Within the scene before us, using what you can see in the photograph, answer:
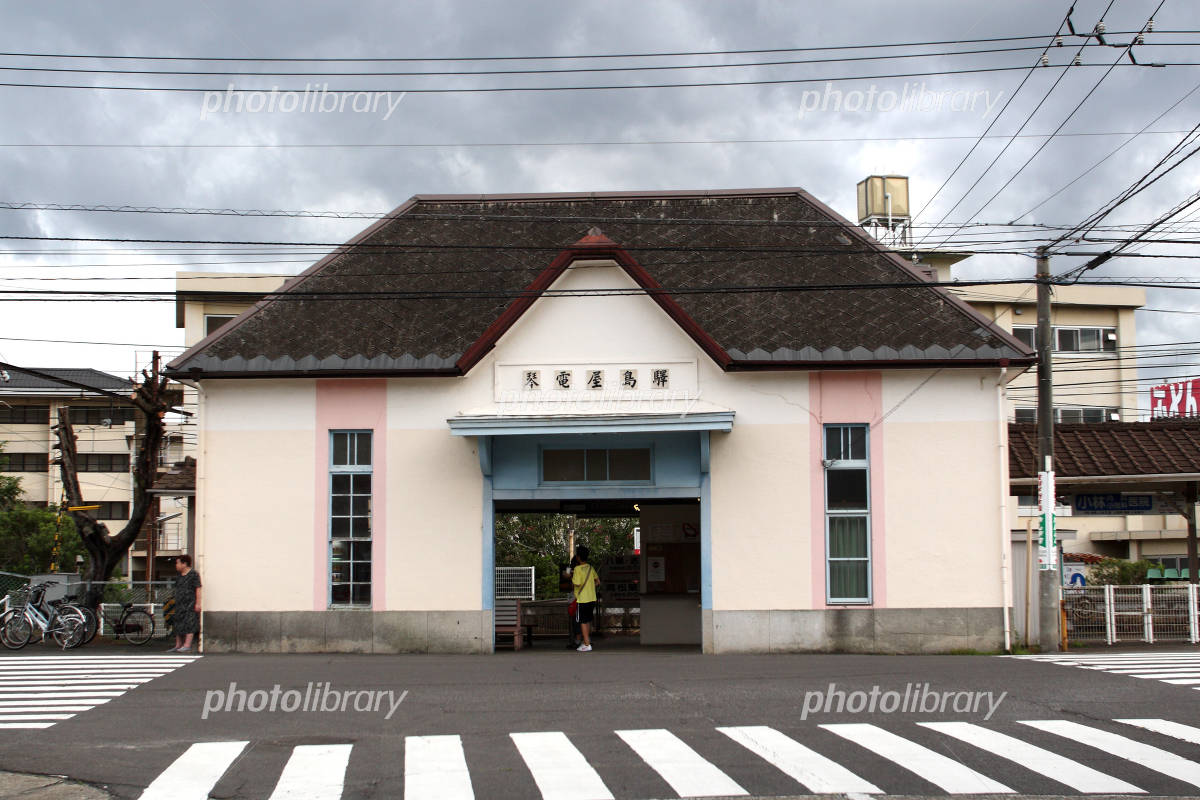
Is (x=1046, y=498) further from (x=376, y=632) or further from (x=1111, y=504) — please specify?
(x=376, y=632)

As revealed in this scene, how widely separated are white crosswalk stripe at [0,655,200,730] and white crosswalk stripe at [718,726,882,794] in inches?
262

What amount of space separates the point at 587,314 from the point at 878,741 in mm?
9673

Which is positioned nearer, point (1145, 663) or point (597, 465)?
point (1145, 663)

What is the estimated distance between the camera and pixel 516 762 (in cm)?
880

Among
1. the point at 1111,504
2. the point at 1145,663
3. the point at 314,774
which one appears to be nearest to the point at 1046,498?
the point at 1145,663

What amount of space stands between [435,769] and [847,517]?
1035 cm

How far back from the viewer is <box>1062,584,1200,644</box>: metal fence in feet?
62.8

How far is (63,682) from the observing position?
14.0 meters

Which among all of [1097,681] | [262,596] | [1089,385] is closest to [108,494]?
[262,596]

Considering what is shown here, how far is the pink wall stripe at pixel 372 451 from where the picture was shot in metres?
17.6

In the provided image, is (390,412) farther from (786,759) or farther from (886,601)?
(786,759)

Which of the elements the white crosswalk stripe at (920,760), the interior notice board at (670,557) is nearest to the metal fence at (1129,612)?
the interior notice board at (670,557)

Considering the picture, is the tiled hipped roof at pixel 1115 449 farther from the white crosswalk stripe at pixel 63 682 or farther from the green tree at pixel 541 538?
the green tree at pixel 541 538

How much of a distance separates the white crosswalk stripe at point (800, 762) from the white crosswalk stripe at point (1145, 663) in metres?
6.22
